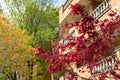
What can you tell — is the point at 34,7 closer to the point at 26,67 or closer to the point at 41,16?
the point at 41,16

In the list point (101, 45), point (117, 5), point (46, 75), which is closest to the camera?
point (101, 45)

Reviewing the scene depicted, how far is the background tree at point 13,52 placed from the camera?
33031 mm

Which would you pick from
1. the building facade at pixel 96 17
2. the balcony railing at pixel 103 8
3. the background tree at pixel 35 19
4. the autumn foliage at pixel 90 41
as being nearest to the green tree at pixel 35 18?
the background tree at pixel 35 19

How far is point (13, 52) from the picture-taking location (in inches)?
1308

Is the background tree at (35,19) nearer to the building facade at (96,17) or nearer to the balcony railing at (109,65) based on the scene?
the building facade at (96,17)

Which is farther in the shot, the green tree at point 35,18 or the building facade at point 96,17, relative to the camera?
the green tree at point 35,18

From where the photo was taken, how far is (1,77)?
117 ft

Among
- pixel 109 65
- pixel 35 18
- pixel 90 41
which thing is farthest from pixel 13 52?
pixel 90 41

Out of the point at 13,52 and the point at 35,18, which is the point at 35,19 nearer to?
the point at 35,18

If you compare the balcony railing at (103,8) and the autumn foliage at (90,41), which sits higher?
the balcony railing at (103,8)

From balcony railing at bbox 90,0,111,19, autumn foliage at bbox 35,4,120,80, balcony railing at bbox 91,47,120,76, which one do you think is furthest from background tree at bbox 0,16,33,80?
autumn foliage at bbox 35,4,120,80

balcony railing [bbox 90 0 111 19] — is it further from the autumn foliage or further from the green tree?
the green tree

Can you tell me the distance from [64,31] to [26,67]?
18.6 ft

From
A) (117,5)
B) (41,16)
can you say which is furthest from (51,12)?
(117,5)
